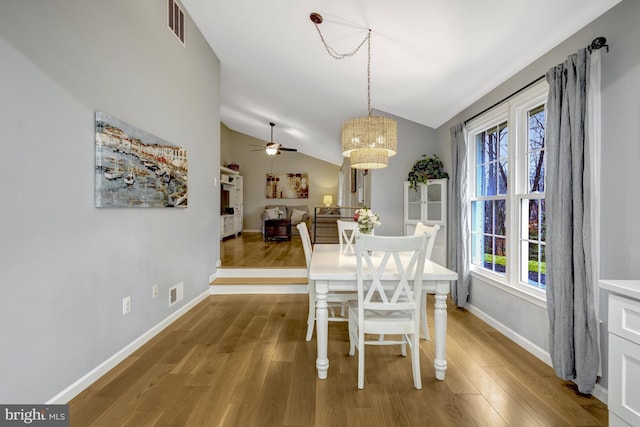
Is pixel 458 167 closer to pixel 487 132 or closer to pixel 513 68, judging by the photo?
pixel 487 132

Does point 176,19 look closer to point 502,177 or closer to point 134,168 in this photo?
point 134,168

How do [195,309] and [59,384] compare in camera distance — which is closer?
[59,384]

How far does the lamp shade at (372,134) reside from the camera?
2.88 meters

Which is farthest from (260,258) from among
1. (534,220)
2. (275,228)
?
(534,220)

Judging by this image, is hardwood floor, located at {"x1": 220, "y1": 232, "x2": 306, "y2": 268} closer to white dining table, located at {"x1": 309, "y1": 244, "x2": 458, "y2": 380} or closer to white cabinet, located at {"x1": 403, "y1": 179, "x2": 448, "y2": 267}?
white cabinet, located at {"x1": 403, "y1": 179, "x2": 448, "y2": 267}

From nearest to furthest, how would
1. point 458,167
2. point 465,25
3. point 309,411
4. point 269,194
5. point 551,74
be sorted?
1. point 309,411
2. point 551,74
3. point 465,25
4. point 458,167
5. point 269,194

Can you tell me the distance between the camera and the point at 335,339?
8.75 feet

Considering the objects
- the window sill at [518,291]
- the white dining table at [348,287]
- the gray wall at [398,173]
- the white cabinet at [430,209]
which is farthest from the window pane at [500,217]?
the gray wall at [398,173]

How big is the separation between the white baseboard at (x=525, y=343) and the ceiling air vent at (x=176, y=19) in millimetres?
4397

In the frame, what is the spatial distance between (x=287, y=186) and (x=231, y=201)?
209 cm

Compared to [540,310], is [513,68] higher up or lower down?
higher up

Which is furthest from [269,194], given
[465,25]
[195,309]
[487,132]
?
[465,25]

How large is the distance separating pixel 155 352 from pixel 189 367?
0.44 m

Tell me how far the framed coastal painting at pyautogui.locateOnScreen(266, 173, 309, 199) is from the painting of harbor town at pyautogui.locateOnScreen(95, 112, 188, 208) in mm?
7178
